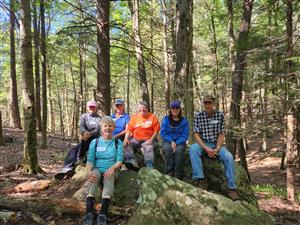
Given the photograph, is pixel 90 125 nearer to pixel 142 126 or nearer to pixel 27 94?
pixel 142 126

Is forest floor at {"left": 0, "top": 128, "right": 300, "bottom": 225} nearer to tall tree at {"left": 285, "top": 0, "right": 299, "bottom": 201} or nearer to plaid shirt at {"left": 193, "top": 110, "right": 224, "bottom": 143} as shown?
tall tree at {"left": 285, "top": 0, "right": 299, "bottom": 201}

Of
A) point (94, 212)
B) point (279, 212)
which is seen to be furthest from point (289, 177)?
point (94, 212)

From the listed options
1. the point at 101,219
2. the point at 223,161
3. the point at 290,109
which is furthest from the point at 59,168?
the point at 290,109

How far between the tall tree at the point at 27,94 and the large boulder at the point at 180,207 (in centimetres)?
498

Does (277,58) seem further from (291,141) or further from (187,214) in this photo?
(187,214)

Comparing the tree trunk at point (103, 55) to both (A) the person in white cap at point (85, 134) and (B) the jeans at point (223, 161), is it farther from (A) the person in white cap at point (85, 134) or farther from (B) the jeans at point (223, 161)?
(B) the jeans at point (223, 161)

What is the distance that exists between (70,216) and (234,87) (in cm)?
923

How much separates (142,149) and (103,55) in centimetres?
312

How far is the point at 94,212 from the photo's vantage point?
17.6 ft

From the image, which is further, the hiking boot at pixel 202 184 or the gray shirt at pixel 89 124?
the gray shirt at pixel 89 124

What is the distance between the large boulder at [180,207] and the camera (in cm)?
479

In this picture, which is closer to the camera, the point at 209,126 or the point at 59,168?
the point at 209,126

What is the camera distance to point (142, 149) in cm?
677

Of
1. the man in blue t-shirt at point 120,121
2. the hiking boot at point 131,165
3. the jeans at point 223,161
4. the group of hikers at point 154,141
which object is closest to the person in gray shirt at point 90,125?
the group of hikers at point 154,141
